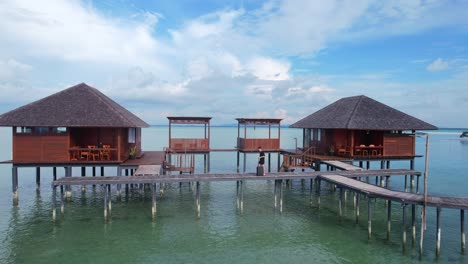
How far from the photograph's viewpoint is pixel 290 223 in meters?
17.9

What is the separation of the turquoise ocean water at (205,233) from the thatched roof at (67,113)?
17.2 ft

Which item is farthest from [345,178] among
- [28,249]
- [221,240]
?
[28,249]

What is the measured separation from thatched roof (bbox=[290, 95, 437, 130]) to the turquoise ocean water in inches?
241

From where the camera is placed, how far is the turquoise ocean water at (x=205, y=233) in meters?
13.6

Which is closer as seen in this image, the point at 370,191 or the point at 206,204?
the point at 370,191

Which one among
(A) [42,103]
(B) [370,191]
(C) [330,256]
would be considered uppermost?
(A) [42,103]

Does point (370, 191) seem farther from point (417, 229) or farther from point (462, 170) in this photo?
point (462, 170)

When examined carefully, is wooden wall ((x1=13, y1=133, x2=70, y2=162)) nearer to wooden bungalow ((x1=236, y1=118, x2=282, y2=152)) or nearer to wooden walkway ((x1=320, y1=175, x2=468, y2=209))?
wooden bungalow ((x1=236, y1=118, x2=282, y2=152))

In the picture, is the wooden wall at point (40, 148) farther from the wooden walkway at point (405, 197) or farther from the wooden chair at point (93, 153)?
the wooden walkway at point (405, 197)

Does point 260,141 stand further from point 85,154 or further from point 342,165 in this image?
point 85,154

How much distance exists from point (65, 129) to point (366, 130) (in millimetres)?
22582

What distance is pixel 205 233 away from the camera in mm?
16281

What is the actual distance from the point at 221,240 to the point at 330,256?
4.92 metres

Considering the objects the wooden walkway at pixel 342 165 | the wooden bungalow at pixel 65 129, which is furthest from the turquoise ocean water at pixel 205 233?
the wooden bungalow at pixel 65 129
